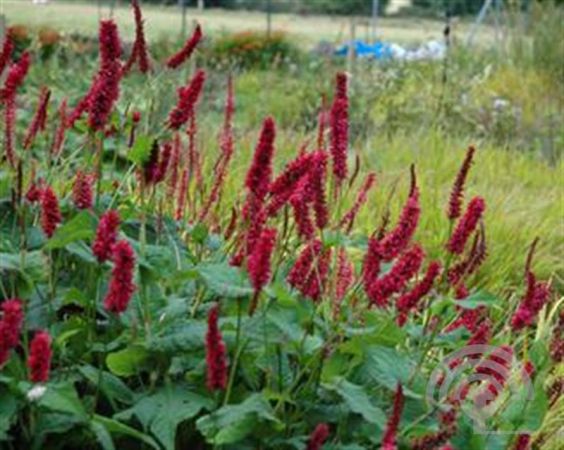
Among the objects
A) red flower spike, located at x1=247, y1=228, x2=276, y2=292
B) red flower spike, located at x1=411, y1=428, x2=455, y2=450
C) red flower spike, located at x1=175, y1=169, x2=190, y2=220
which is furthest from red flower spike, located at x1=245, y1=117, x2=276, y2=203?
red flower spike, located at x1=175, y1=169, x2=190, y2=220

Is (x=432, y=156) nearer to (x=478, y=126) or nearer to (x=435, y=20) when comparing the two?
(x=478, y=126)

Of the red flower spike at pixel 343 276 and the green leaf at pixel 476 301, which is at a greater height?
the green leaf at pixel 476 301

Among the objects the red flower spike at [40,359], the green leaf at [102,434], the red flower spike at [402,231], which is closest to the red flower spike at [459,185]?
the red flower spike at [402,231]

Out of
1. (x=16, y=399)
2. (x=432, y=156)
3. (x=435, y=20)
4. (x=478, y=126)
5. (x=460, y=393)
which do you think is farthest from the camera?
(x=435, y=20)

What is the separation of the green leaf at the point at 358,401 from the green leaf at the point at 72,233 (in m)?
0.44

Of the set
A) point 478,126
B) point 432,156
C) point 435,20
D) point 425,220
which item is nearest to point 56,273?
point 425,220

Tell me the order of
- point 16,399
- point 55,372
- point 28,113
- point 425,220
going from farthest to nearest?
point 28,113, point 425,220, point 55,372, point 16,399

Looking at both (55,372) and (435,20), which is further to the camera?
(435,20)

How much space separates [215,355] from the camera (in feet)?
5.93

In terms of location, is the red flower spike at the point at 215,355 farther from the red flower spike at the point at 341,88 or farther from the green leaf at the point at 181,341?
the red flower spike at the point at 341,88

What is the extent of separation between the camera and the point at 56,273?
2287 mm

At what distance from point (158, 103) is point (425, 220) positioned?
1.82m

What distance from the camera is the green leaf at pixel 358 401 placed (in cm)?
208

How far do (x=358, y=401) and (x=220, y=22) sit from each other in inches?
785
